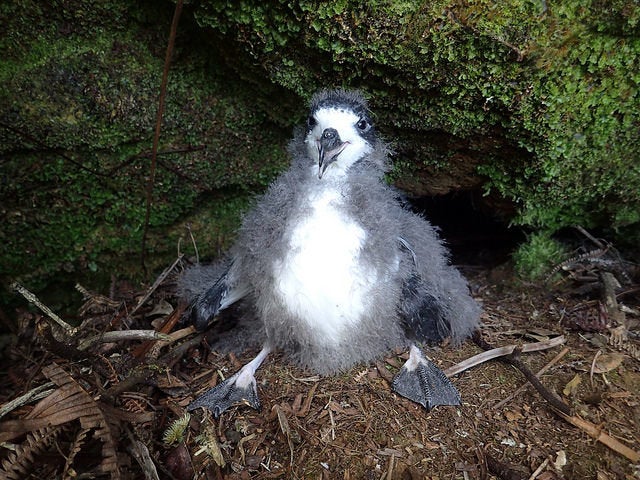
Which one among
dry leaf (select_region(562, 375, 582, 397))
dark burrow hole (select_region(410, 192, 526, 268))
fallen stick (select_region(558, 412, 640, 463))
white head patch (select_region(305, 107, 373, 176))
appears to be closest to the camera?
fallen stick (select_region(558, 412, 640, 463))

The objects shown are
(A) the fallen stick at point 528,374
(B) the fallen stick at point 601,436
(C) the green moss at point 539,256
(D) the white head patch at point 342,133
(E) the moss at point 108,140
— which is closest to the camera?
(B) the fallen stick at point 601,436

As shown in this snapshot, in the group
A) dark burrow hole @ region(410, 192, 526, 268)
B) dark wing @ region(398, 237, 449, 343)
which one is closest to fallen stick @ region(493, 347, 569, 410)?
dark wing @ region(398, 237, 449, 343)

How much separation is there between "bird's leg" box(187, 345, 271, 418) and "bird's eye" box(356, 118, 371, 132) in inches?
47.4

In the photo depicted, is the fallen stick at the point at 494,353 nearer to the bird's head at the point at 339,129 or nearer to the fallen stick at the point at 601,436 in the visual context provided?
the fallen stick at the point at 601,436

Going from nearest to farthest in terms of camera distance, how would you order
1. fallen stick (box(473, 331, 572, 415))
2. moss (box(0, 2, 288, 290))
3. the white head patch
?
fallen stick (box(473, 331, 572, 415)) < the white head patch < moss (box(0, 2, 288, 290))

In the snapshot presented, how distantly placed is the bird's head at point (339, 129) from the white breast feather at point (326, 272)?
8.0 inches

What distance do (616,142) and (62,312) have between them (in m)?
3.09

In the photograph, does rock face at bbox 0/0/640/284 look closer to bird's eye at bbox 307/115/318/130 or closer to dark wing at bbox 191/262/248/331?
bird's eye at bbox 307/115/318/130

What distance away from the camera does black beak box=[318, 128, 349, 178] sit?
1.95 meters

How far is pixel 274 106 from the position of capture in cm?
251

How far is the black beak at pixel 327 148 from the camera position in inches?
76.9

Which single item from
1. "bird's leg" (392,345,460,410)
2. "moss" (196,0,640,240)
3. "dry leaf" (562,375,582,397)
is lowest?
"bird's leg" (392,345,460,410)

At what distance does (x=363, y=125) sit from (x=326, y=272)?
73cm

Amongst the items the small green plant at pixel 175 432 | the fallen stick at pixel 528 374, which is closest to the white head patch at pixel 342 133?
the fallen stick at pixel 528 374
